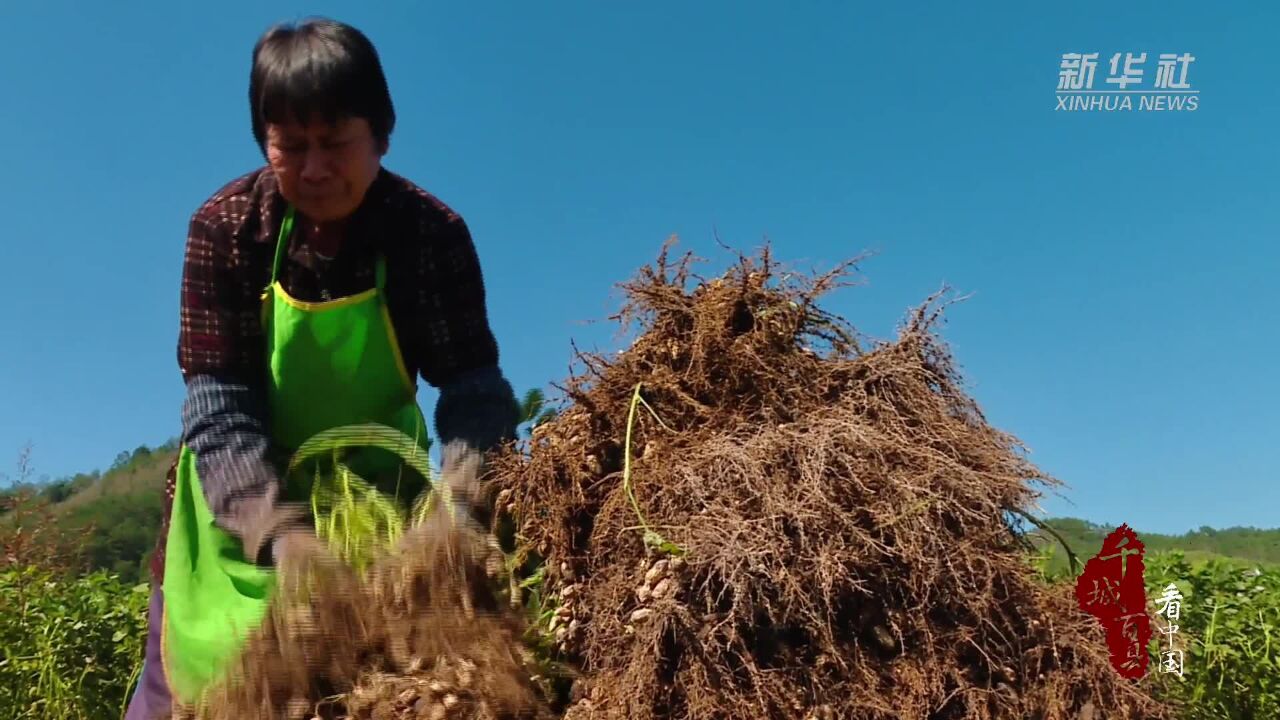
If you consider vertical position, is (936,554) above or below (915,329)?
Answer: below

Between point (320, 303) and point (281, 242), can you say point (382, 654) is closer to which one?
point (320, 303)

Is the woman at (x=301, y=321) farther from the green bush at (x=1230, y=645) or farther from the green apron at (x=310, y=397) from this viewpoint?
the green bush at (x=1230, y=645)

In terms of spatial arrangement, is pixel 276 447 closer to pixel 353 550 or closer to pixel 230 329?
pixel 230 329

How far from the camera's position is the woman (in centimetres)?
188

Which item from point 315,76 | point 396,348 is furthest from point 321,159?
point 396,348

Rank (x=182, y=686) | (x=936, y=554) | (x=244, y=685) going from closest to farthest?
(x=244, y=685) < (x=936, y=554) < (x=182, y=686)

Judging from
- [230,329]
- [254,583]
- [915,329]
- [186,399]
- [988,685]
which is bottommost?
[254,583]

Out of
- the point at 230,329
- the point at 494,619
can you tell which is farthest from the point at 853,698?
the point at 230,329

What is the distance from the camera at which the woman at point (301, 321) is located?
6.15 feet

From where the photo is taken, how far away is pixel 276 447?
2.11 m

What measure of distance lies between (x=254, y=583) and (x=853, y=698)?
0.98 metres

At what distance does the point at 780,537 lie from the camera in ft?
5.17

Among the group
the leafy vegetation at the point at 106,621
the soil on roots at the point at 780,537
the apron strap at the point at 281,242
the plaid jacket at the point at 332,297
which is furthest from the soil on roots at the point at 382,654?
the leafy vegetation at the point at 106,621

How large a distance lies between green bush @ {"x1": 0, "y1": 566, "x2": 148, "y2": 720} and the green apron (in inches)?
91.8
